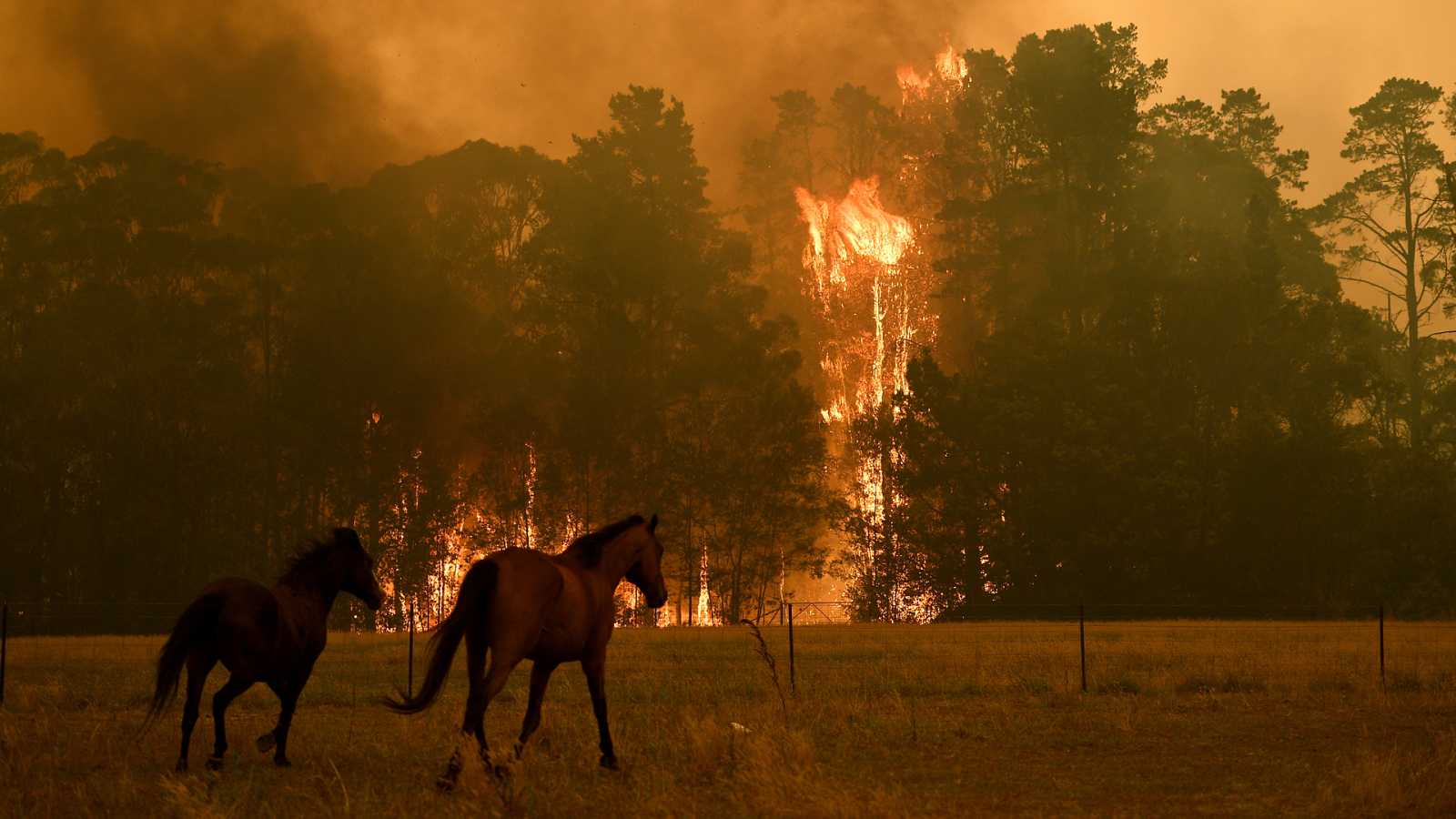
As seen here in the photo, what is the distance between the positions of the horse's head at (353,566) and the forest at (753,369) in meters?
39.7

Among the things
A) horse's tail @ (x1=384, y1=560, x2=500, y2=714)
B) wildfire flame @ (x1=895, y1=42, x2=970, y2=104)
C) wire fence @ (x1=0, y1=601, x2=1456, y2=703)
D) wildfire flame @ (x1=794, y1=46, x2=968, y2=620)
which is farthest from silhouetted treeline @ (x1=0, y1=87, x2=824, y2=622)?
horse's tail @ (x1=384, y1=560, x2=500, y2=714)

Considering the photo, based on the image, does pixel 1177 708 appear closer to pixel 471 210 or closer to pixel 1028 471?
pixel 1028 471

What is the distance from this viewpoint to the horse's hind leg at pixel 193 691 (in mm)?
13719

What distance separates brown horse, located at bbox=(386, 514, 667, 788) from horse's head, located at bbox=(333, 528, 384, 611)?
2.10 meters

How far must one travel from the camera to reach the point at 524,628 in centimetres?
1324

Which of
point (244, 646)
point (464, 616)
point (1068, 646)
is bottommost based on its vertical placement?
point (1068, 646)

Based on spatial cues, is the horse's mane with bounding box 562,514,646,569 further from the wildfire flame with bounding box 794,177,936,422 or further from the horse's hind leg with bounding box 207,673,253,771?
the wildfire flame with bounding box 794,177,936,422

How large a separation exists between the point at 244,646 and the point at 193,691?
60 centimetres

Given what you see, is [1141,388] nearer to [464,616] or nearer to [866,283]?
[866,283]

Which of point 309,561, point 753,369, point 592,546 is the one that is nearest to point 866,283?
point 753,369

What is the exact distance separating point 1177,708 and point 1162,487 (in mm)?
32762

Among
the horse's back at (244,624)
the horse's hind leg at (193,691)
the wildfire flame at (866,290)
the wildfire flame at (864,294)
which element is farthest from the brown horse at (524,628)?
the wildfire flame at (864,294)

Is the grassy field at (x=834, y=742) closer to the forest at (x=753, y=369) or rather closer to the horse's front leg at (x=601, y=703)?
the horse's front leg at (x=601, y=703)

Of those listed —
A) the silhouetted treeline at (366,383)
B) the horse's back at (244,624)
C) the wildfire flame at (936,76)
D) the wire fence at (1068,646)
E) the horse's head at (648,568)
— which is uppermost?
the wildfire flame at (936,76)
